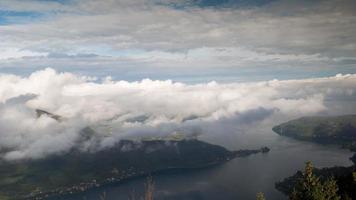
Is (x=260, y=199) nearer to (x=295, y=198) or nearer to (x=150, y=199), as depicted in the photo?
(x=295, y=198)

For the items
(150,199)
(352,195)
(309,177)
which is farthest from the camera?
(352,195)

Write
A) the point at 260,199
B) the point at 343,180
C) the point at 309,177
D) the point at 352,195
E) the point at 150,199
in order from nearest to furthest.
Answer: the point at 150,199, the point at 260,199, the point at 309,177, the point at 352,195, the point at 343,180

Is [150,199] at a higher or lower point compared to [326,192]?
higher

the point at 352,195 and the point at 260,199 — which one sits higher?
the point at 260,199

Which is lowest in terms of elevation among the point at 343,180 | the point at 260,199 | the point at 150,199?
the point at 343,180

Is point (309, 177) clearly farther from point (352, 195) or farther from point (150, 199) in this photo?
point (150, 199)

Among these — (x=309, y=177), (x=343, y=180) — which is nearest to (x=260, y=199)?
(x=309, y=177)

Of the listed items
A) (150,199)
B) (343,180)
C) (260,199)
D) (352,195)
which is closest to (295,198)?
(260,199)

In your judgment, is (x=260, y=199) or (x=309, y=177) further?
(x=309, y=177)

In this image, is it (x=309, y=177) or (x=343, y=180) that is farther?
(x=343, y=180)
